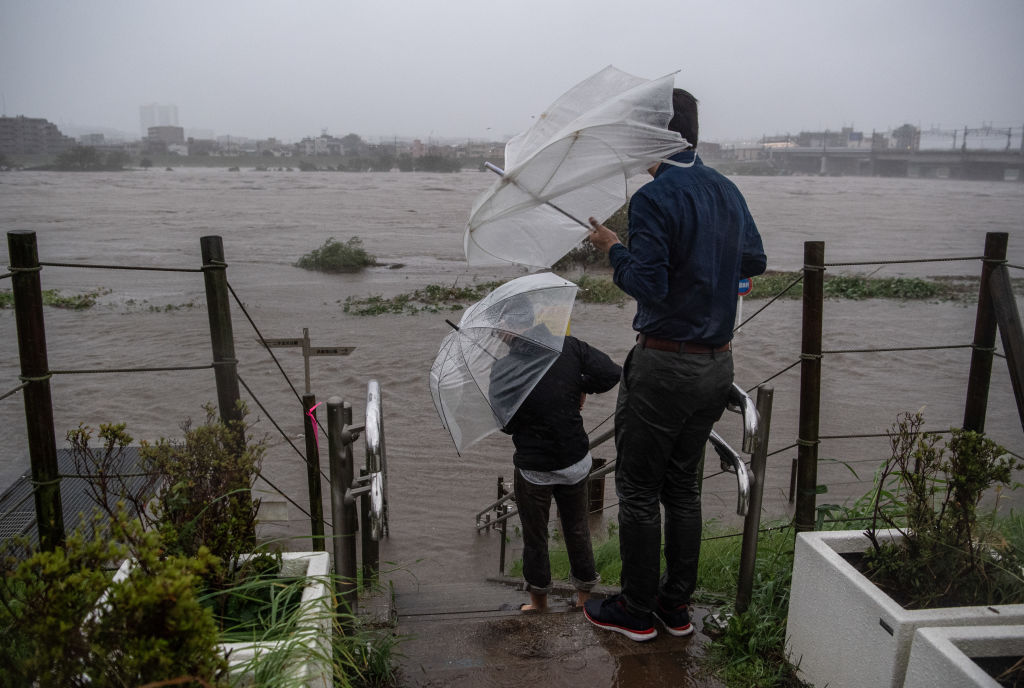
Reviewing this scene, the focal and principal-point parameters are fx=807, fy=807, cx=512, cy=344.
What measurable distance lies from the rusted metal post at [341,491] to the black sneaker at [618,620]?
94cm

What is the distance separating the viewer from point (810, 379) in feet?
10.6

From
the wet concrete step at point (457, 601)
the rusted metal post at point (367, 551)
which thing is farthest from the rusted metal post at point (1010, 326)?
the rusted metal post at point (367, 551)

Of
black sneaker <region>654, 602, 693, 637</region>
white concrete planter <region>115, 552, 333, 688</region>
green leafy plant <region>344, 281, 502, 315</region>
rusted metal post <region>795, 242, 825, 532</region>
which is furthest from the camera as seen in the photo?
green leafy plant <region>344, 281, 502, 315</region>

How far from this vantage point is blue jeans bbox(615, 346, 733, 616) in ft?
9.06

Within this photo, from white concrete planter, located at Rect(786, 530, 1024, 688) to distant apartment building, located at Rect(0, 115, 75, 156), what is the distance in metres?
107

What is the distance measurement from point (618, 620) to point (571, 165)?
5.63 feet

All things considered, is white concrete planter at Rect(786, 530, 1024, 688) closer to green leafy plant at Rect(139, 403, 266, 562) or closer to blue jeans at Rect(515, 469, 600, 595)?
blue jeans at Rect(515, 469, 600, 595)

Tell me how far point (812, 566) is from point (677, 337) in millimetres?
866

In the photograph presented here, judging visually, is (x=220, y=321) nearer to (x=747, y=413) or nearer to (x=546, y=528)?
(x=546, y=528)

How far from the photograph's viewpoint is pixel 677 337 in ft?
9.04

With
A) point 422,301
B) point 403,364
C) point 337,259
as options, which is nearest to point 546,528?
point 403,364

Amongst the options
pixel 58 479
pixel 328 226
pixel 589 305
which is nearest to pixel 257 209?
pixel 328 226

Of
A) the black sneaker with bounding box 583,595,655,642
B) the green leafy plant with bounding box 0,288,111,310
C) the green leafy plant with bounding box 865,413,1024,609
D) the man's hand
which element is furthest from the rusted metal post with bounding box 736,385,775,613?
the green leafy plant with bounding box 0,288,111,310

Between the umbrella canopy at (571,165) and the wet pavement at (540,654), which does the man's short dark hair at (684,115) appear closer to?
the umbrella canopy at (571,165)
